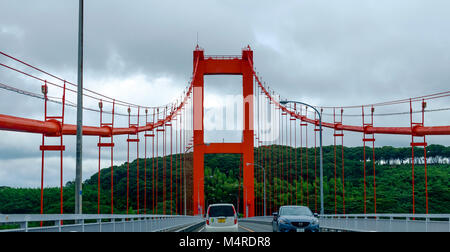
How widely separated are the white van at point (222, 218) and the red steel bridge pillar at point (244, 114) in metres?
32.9

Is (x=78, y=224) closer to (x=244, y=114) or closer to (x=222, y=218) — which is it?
(x=222, y=218)

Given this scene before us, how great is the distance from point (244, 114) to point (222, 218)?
118 ft

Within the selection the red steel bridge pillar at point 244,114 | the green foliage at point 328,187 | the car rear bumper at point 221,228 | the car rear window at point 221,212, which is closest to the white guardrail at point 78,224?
the car rear bumper at point 221,228

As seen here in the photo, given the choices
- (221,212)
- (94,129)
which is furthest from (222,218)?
(94,129)

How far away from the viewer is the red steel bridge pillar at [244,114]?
61.2 m

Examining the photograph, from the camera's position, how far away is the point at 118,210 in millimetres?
64125

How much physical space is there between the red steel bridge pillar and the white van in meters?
32.9

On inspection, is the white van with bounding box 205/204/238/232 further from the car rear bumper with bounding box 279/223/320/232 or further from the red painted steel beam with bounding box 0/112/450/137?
the red painted steel beam with bounding box 0/112/450/137

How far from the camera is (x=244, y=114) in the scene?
204 feet
